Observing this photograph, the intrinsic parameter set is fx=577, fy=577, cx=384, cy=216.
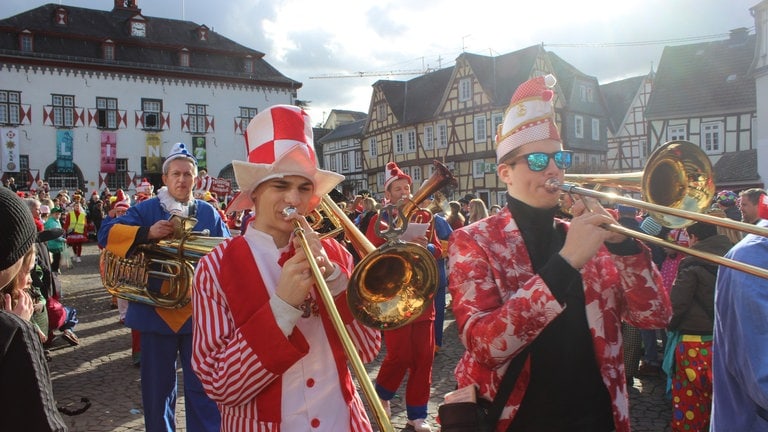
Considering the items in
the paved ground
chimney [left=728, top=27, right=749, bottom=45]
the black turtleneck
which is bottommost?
the paved ground

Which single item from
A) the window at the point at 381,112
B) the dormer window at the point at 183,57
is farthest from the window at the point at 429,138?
the dormer window at the point at 183,57

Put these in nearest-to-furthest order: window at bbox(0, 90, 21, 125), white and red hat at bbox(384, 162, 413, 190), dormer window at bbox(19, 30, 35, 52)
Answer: white and red hat at bbox(384, 162, 413, 190) → window at bbox(0, 90, 21, 125) → dormer window at bbox(19, 30, 35, 52)

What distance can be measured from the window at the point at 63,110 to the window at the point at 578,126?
3030 centimetres

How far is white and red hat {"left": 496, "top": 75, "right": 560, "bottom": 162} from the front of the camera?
2.31 meters

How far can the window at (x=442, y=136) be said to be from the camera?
36312 mm

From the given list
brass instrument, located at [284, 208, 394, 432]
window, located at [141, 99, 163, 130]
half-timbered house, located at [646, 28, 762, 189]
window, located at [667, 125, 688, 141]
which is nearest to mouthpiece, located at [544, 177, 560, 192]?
brass instrument, located at [284, 208, 394, 432]

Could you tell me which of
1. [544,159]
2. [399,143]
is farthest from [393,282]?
[399,143]

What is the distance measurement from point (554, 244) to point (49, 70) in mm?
37237

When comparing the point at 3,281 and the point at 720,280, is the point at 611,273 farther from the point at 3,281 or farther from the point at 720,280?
the point at 3,281

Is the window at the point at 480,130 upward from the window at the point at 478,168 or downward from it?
upward

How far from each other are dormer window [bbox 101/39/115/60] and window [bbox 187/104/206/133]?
16.9 feet

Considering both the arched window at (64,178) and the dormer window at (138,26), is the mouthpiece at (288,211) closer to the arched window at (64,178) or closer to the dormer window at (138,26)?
the arched window at (64,178)

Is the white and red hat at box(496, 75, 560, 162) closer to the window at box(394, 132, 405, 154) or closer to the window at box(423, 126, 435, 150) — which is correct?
the window at box(423, 126, 435, 150)

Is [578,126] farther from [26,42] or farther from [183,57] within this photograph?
[26,42]
